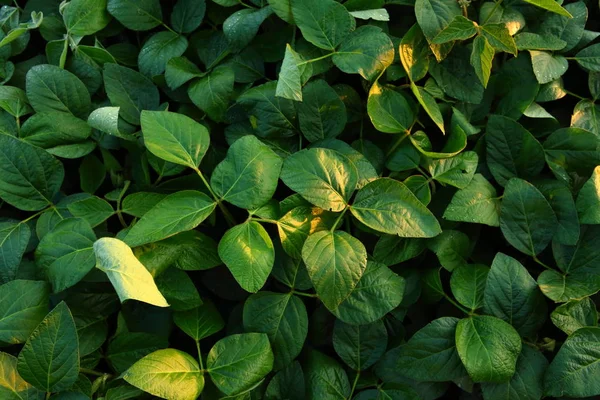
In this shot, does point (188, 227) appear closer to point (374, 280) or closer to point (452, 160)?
point (374, 280)

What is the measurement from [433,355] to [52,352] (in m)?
0.47

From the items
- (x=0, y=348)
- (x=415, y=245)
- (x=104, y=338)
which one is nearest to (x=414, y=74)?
(x=415, y=245)

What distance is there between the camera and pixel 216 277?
0.87 m

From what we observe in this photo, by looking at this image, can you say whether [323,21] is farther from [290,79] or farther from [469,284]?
[469,284]

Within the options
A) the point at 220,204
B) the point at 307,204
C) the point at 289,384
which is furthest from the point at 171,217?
the point at 289,384

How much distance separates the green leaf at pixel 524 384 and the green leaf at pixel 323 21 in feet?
1.60

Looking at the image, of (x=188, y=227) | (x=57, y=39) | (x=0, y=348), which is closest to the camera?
(x=188, y=227)

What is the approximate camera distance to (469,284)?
802 mm

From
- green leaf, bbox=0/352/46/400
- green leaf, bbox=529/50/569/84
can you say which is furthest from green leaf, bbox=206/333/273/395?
green leaf, bbox=529/50/569/84

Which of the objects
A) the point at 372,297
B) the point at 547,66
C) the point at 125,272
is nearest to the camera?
the point at 125,272

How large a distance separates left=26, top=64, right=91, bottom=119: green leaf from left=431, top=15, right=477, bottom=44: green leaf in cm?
51

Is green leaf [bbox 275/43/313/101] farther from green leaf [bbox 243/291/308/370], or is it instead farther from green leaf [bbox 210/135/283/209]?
green leaf [bbox 243/291/308/370]

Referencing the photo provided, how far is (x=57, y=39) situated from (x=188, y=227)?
466 mm

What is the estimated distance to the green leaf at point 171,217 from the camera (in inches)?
27.8
